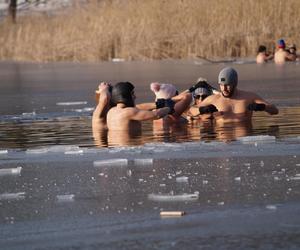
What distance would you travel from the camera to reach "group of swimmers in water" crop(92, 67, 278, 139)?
1473 cm

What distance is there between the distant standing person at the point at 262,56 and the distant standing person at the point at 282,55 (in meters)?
0.38

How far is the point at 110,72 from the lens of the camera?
29812mm

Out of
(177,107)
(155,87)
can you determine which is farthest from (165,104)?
(155,87)

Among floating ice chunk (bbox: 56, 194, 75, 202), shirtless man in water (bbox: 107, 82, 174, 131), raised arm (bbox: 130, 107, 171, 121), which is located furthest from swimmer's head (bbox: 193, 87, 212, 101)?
floating ice chunk (bbox: 56, 194, 75, 202)

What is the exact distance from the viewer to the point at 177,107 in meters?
15.5

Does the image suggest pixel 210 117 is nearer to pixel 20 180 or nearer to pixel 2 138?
pixel 2 138

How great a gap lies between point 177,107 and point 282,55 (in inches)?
589

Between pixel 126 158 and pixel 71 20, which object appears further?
pixel 71 20

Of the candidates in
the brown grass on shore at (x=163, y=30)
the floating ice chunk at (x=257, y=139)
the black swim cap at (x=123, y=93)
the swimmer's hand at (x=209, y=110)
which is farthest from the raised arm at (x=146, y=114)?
the brown grass on shore at (x=163, y=30)

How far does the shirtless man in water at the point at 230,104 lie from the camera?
49.9ft

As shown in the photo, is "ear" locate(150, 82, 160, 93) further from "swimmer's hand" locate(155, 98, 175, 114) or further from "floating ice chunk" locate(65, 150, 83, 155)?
"floating ice chunk" locate(65, 150, 83, 155)

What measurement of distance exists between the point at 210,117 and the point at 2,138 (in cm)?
280

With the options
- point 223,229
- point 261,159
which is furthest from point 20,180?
point 223,229

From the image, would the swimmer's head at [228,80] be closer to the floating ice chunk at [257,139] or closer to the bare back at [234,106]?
the bare back at [234,106]
